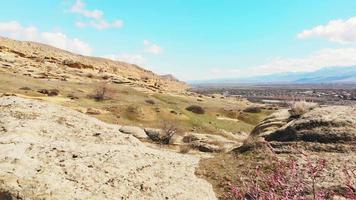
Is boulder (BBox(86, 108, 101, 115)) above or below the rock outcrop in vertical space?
below

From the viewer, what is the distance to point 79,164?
12.8 metres

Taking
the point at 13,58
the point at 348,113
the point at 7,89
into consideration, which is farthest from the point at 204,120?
the point at 13,58

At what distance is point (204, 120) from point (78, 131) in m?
62.5

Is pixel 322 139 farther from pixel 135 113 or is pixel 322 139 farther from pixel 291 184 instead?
pixel 135 113

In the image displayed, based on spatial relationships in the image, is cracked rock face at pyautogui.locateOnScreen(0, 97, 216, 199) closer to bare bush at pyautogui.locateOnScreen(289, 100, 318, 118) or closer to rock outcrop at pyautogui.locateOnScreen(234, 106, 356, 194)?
rock outcrop at pyautogui.locateOnScreen(234, 106, 356, 194)

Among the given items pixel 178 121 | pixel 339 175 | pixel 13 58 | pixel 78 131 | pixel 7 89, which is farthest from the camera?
pixel 13 58

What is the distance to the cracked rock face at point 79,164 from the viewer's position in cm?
1123

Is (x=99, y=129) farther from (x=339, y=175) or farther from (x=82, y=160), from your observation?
(x=339, y=175)

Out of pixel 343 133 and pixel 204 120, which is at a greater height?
pixel 343 133

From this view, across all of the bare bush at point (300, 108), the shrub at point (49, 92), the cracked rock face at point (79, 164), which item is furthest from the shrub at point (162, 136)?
the shrub at point (49, 92)

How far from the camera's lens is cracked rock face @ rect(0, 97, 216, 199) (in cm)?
1123

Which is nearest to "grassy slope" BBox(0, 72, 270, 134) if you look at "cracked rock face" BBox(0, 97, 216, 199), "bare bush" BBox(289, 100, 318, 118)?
"bare bush" BBox(289, 100, 318, 118)

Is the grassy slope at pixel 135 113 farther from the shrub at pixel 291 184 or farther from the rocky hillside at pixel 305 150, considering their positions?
the shrub at pixel 291 184

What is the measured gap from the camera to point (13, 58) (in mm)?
127625
